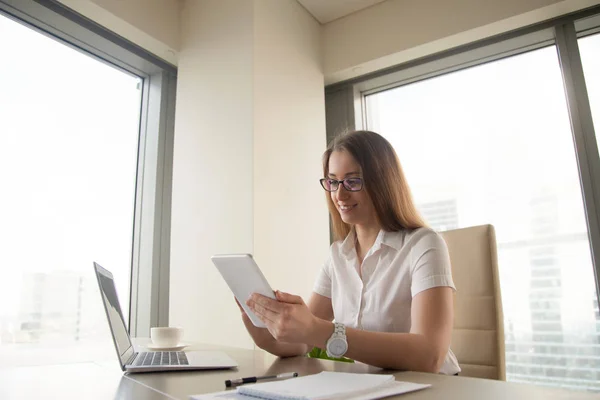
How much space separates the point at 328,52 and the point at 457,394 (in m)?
2.46

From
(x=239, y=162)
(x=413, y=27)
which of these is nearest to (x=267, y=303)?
(x=239, y=162)

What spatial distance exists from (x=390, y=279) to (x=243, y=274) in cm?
48

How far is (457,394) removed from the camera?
680 mm

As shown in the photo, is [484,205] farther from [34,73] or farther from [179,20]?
[34,73]

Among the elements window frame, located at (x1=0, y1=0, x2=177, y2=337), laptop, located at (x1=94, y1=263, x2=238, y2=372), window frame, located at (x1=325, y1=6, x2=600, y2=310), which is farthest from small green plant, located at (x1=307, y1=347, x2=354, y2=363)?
window frame, located at (x1=325, y1=6, x2=600, y2=310)

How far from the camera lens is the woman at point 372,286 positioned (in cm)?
96

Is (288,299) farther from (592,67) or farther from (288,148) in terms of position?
(592,67)

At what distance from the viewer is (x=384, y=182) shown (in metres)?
1.38

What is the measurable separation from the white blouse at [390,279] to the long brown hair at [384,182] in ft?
0.14

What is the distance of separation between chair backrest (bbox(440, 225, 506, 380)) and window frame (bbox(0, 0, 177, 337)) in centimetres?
155

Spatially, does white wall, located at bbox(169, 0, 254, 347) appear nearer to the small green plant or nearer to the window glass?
the small green plant

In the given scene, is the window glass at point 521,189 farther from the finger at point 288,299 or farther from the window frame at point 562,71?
the finger at point 288,299

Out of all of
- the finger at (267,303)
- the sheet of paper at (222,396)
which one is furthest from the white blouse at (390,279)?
the sheet of paper at (222,396)

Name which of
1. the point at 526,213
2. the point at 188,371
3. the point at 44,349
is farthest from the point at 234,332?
the point at 526,213
